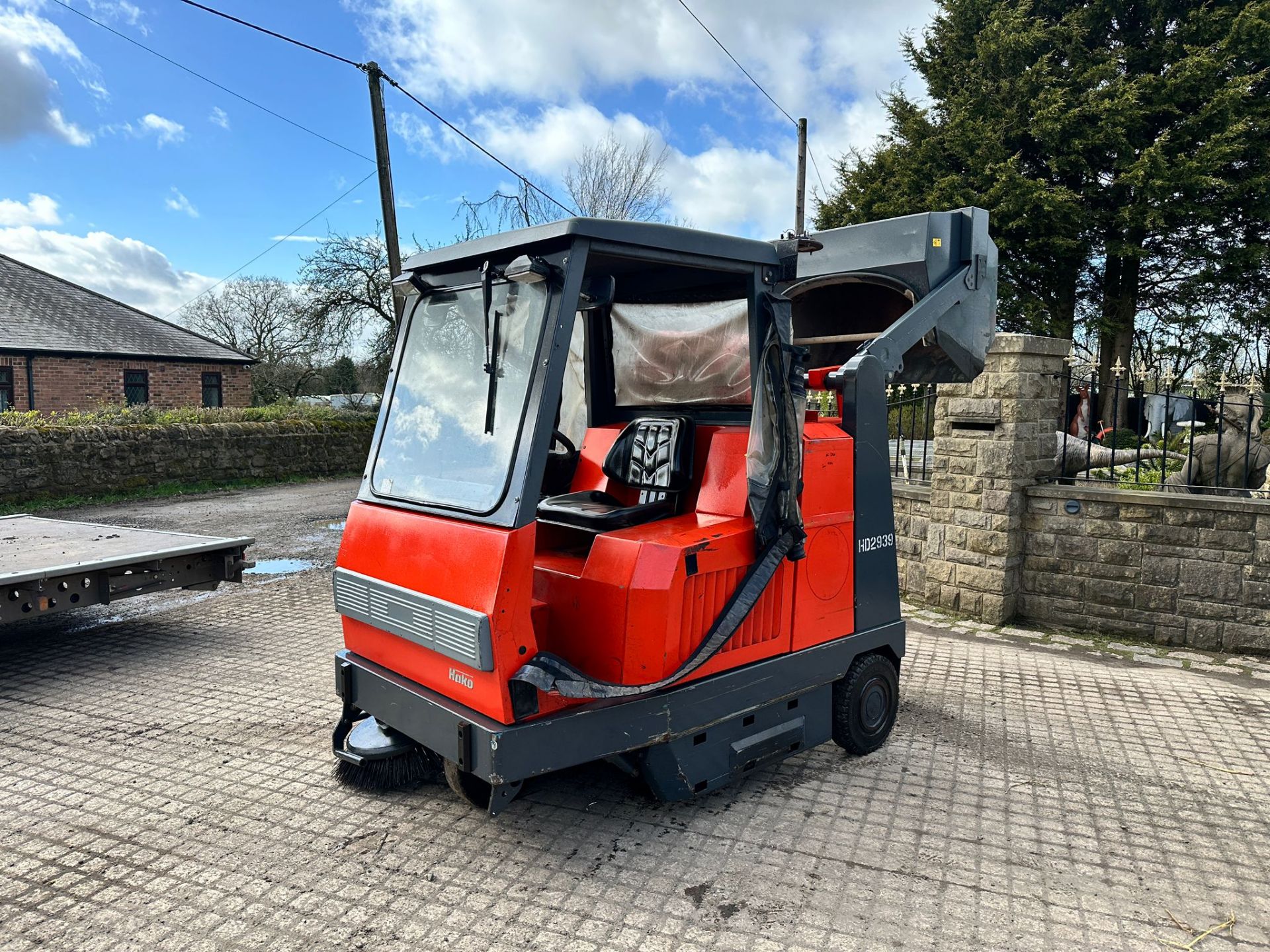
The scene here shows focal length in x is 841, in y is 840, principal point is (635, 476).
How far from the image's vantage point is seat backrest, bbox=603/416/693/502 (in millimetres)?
3945

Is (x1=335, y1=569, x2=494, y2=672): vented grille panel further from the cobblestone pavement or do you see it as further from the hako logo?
the cobblestone pavement

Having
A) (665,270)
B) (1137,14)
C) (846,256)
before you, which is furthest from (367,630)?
(1137,14)

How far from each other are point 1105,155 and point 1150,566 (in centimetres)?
1656

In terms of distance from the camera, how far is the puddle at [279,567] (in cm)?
916

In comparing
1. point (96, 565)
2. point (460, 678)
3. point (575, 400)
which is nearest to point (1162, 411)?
point (575, 400)

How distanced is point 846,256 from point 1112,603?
394cm

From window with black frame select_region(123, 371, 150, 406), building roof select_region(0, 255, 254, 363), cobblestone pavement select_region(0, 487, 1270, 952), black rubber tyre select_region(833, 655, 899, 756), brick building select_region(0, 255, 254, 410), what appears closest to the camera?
cobblestone pavement select_region(0, 487, 1270, 952)

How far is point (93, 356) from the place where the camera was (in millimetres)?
22609

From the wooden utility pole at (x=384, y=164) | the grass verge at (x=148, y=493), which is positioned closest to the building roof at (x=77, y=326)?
the grass verge at (x=148, y=493)

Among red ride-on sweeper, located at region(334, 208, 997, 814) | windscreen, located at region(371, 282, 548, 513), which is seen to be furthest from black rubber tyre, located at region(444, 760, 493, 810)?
windscreen, located at region(371, 282, 548, 513)

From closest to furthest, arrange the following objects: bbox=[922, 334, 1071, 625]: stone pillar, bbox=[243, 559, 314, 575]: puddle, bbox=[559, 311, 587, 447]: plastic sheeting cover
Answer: bbox=[559, 311, 587, 447]: plastic sheeting cover → bbox=[922, 334, 1071, 625]: stone pillar → bbox=[243, 559, 314, 575]: puddle

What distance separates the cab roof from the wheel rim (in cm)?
227

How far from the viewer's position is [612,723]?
10.8ft

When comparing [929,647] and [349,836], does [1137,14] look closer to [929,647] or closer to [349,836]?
[929,647]
